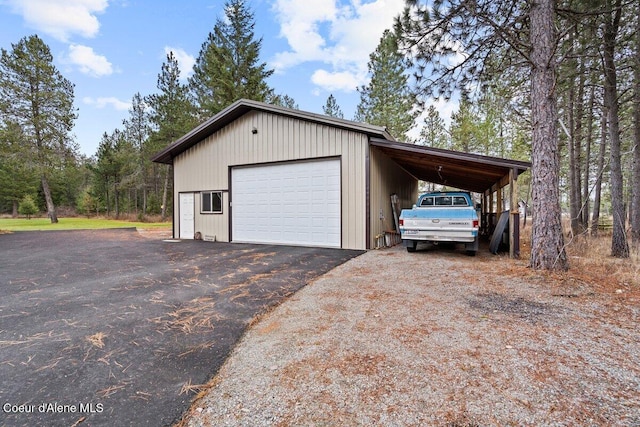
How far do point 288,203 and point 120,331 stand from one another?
6.99 m

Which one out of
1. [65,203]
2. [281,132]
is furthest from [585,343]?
[65,203]

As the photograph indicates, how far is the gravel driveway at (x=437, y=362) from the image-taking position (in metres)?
1.69

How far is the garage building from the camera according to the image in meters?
8.58

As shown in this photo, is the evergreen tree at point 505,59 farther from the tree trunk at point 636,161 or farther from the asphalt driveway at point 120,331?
the asphalt driveway at point 120,331

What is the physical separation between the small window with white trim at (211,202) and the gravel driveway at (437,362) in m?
8.06

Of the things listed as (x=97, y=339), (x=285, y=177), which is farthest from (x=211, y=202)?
(x=97, y=339)

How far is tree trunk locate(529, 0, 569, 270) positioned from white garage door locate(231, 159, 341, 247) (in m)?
5.01

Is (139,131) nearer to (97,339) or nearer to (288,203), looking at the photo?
(288,203)

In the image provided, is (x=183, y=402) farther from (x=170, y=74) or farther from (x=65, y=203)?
(x=65, y=203)

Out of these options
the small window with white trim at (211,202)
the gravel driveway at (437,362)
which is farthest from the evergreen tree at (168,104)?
the gravel driveway at (437,362)

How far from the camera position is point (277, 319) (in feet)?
10.6

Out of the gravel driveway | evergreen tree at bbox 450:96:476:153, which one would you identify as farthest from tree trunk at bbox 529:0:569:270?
evergreen tree at bbox 450:96:476:153

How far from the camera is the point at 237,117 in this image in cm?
1062

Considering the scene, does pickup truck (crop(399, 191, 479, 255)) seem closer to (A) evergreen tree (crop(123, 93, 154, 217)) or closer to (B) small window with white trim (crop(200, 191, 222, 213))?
(B) small window with white trim (crop(200, 191, 222, 213))
